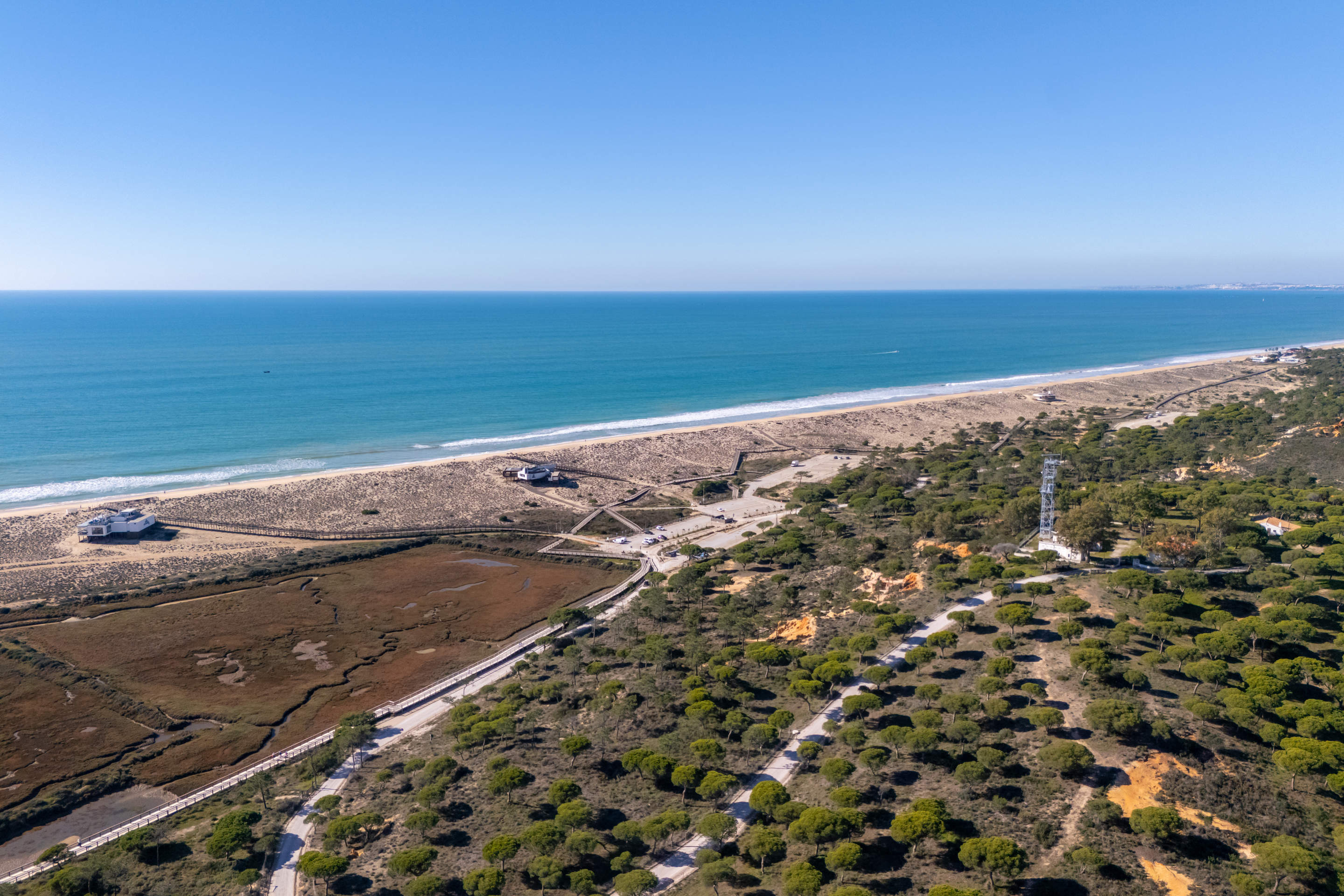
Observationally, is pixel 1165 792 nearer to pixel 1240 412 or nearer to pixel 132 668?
pixel 132 668

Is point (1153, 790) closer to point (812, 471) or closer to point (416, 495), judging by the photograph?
point (812, 471)

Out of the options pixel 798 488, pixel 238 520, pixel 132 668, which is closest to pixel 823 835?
pixel 132 668

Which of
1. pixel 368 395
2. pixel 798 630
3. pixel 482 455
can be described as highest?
pixel 368 395

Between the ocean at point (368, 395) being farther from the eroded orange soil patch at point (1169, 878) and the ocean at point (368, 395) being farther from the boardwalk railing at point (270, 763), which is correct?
the eroded orange soil patch at point (1169, 878)

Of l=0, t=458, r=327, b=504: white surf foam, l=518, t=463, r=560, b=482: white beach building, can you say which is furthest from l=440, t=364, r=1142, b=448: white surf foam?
l=0, t=458, r=327, b=504: white surf foam

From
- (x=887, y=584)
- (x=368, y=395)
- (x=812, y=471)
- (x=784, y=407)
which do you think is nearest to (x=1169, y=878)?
(x=887, y=584)

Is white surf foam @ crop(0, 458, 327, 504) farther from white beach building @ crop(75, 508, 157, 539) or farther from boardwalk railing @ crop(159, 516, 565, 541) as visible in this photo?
boardwalk railing @ crop(159, 516, 565, 541)
